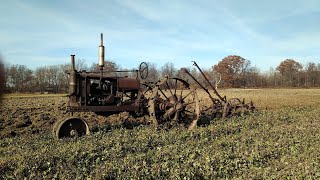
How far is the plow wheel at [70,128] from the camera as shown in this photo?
10055 mm

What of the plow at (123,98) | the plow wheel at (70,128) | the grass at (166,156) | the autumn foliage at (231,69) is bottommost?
the grass at (166,156)

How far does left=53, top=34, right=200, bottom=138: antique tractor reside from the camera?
10994 mm

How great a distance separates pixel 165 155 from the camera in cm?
750

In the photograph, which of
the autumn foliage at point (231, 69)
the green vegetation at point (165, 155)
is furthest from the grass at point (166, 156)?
the autumn foliage at point (231, 69)

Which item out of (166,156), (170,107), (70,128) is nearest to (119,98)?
(170,107)

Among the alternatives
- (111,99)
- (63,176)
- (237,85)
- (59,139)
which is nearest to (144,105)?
(111,99)

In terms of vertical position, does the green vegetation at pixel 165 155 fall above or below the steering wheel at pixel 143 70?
below

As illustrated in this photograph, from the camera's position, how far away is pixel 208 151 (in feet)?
26.0

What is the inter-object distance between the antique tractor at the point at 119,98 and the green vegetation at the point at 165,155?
108cm

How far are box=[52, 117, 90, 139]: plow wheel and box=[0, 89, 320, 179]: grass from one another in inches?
12.7

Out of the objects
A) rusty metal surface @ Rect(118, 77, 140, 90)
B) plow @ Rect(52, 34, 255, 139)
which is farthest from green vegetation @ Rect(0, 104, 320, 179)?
rusty metal surface @ Rect(118, 77, 140, 90)

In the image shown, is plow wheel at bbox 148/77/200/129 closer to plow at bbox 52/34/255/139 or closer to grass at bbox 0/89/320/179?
plow at bbox 52/34/255/139

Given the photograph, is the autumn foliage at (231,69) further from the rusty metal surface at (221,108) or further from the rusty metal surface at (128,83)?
the rusty metal surface at (128,83)

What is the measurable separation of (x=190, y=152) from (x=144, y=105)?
5.26 meters
